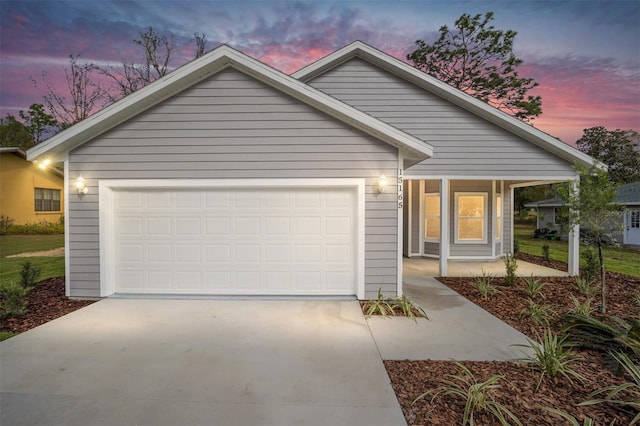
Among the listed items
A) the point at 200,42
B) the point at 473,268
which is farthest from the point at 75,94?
the point at 473,268

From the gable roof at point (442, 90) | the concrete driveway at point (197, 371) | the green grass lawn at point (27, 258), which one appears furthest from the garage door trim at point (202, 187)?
the gable roof at point (442, 90)

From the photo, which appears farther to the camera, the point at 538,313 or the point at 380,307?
the point at 380,307

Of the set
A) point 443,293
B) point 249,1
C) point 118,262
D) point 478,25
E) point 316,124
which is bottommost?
point 443,293

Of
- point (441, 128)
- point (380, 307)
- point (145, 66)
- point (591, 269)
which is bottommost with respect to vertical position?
point (380, 307)

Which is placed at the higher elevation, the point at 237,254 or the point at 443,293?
the point at 237,254

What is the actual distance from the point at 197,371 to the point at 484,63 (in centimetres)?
2065

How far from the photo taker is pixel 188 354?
13.3 ft

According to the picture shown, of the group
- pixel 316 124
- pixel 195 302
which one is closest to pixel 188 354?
pixel 195 302

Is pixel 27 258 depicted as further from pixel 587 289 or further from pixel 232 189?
pixel 587 289

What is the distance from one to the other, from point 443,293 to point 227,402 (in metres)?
5.44

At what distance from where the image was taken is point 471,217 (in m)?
11.2

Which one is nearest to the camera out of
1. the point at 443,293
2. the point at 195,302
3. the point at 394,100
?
the point at 195,302

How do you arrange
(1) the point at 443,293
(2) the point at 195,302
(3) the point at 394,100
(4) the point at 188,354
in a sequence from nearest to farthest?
1. (4) the point at 188,354
2. (2) the point at 195,302
3. (1) the point at 443,293
4. (3) the point at 394,100

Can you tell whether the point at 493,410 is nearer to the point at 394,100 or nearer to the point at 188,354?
the point at 188,354
